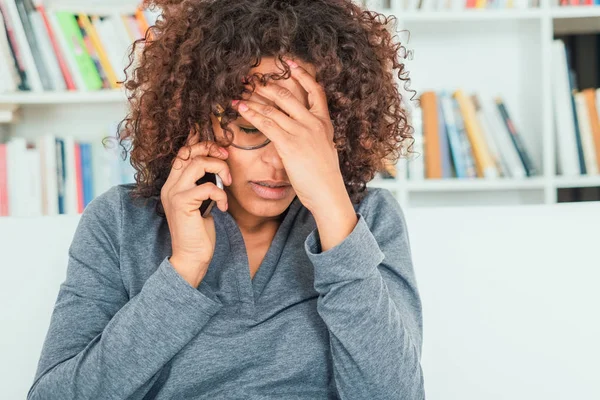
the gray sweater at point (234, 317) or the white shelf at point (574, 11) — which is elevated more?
the white shelf at point (574, 11)

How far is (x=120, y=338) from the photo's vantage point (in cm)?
98

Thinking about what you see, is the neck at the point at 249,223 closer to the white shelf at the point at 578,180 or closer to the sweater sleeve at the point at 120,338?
the sweater sleeve at the point at 120,338

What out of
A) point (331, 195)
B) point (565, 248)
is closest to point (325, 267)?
point (331, 195)

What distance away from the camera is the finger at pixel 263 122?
1.01 meters

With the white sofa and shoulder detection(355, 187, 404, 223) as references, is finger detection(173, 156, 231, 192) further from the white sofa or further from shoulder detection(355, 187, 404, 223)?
the white sofa

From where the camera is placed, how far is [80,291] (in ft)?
3.58

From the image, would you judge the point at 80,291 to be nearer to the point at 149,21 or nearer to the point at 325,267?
the point at 325,267

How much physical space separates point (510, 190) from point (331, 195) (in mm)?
1938

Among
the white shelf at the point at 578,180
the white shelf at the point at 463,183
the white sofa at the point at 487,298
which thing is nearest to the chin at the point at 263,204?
the white sofa at the point at 487,298

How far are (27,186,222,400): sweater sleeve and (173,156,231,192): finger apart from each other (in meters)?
0.12

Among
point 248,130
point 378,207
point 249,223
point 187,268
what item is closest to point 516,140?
point 378,207

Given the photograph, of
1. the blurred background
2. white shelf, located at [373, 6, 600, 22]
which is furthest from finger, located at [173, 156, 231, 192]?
white shelf, located at [373, 6, 600, 22]

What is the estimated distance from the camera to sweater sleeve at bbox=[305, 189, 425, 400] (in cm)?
98

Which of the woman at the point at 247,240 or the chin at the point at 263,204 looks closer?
the woman at the point at 247,240
